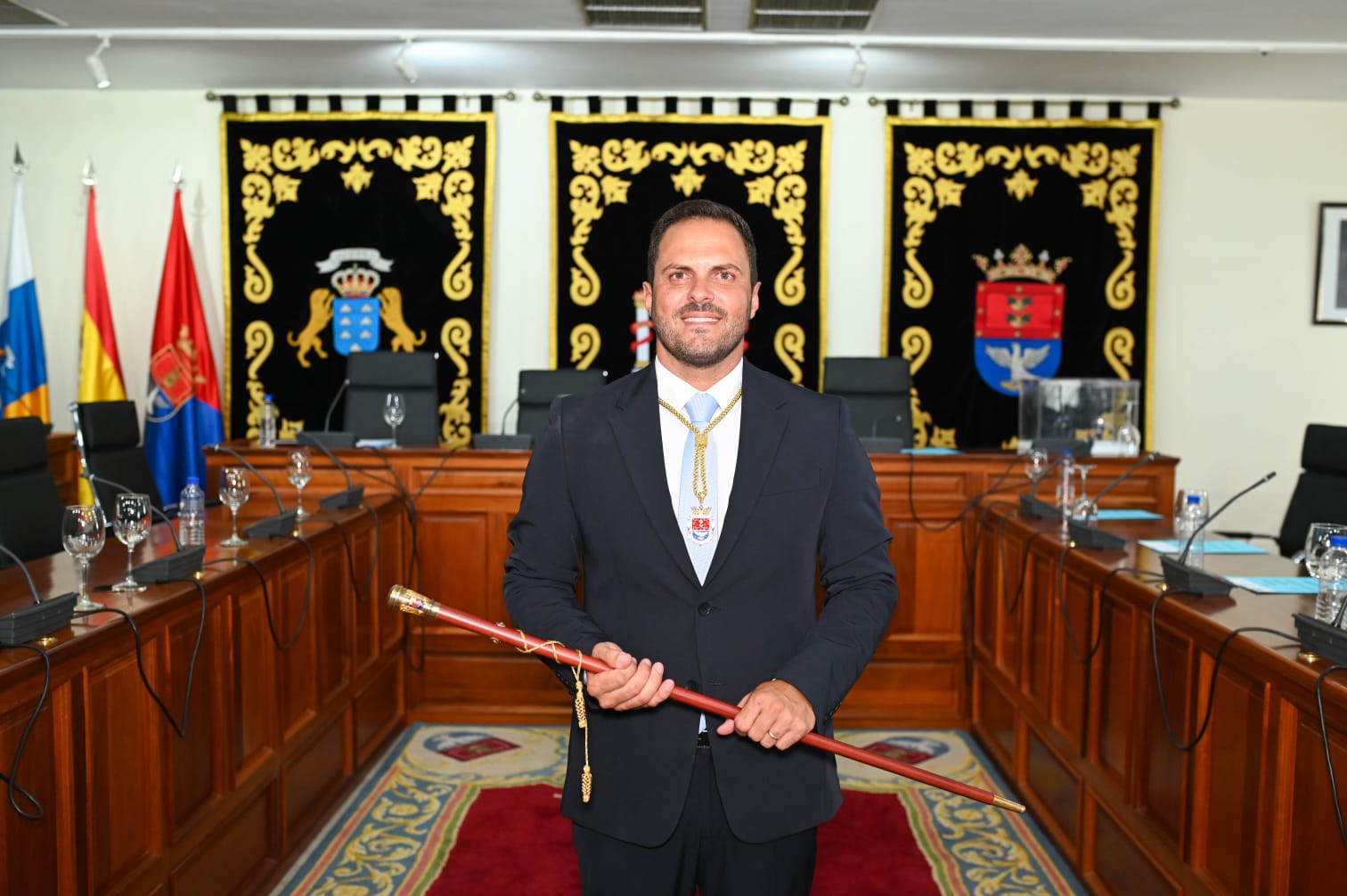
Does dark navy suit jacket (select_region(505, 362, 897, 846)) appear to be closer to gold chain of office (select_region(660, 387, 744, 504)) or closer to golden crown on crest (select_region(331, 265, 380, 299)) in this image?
gold chain of office (select_region(660, 387, 744, 504))

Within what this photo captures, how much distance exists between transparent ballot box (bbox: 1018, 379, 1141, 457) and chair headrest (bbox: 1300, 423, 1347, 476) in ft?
2.41

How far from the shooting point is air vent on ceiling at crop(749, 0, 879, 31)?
4234 mm

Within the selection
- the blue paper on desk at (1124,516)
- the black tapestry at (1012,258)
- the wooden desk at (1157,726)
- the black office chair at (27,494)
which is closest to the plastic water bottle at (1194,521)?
the wooden desk at (1157,726)

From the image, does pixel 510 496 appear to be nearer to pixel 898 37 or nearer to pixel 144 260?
pixel 898 37

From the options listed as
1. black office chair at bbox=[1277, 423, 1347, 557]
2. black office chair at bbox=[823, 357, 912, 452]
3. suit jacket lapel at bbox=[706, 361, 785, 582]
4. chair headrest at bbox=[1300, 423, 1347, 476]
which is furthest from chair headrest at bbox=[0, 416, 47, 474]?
chair headrest at bbox=[1300, 423, 1347, 476]

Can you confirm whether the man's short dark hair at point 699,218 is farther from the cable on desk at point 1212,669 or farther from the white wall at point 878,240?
the white wall at point 878,240

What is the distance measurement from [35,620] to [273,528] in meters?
1.16

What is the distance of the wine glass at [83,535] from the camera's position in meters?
2.03

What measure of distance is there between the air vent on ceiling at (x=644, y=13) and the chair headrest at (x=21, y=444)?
258cm

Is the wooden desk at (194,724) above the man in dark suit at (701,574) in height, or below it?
below

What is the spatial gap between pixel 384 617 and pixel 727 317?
2863mm

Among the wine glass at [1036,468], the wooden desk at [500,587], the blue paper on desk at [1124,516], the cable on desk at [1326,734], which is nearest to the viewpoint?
the cable on desk at [1326,734]

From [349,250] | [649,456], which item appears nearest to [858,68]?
[349,250]

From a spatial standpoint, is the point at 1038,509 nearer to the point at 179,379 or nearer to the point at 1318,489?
the point at 1318,489
